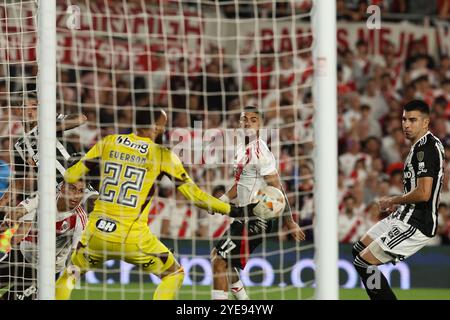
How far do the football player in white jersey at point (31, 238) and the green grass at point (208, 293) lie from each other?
188 centimetres

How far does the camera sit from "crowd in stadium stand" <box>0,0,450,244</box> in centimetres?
1266

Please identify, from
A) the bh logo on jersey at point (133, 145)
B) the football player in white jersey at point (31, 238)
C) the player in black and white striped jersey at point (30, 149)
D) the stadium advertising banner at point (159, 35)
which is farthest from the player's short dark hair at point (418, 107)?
the stadium advertising banner at point (159, 35)

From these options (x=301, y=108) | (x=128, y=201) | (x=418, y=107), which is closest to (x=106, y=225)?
(x=128, y=201)

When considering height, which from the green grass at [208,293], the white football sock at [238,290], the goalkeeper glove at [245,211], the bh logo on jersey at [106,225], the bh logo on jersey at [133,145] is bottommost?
the green grass at [208,293]

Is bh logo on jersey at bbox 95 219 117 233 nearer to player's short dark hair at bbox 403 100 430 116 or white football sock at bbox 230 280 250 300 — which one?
white football sock at bbox 230 280 250 300

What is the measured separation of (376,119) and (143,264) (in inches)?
284

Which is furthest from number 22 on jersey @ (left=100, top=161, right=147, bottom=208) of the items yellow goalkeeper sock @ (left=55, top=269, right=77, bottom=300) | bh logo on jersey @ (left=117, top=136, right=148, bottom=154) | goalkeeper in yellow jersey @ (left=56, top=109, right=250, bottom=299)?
yellow goalkeeper sock @ (left=55, top=269, right=77, bottom=300)

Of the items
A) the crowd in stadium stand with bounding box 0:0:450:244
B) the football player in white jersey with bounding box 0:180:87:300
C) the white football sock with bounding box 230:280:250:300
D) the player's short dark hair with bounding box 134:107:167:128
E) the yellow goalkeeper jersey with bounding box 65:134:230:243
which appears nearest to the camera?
the yellow goalkeeper jersey with bounding box 65:134:230:243

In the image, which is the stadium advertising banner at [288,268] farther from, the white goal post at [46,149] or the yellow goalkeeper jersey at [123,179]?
the white goal post at [46,149]

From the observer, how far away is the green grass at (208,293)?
37.6ft

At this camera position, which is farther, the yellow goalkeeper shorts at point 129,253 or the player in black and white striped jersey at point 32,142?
the player in black and white striped jersey at point 32,142

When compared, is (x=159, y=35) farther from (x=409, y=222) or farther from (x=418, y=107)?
(x=409, y=222)
